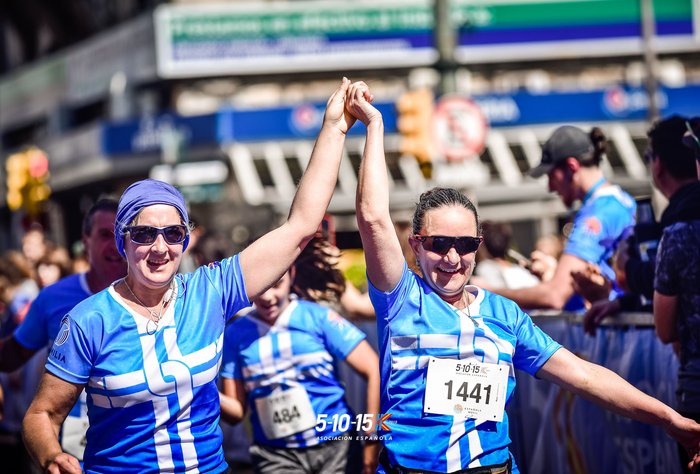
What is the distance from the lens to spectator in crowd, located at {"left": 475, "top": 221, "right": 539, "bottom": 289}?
9.69 m

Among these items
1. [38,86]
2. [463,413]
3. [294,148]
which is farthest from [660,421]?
[38,86]

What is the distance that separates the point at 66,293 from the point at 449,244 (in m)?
2.62

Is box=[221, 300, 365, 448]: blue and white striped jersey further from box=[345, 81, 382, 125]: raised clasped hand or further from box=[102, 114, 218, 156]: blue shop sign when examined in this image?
box=[102, 114, 218, 156]: blue shop sign

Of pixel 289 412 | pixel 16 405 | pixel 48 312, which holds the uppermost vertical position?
pixel 48 312

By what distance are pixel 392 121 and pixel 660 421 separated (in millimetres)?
31652

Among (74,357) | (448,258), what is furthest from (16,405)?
(448,258)

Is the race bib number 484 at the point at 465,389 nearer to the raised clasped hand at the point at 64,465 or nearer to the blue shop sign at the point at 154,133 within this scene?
the raised clasped hand at the point at 64,465

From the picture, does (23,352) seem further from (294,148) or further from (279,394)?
(294,148)

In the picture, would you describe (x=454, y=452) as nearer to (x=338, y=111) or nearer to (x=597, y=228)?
(x=338, y=111)

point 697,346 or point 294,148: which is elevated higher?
point 294,148

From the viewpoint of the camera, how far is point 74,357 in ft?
15.8

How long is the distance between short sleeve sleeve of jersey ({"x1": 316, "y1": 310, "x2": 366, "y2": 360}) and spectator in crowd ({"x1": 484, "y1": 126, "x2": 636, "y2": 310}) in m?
1.11

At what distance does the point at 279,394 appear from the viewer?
273 inches

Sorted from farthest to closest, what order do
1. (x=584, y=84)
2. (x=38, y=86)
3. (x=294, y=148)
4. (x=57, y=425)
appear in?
(x=38, y=86) < (x=584, y=84) < (x=294, y=148) < (x=57, y=425)
